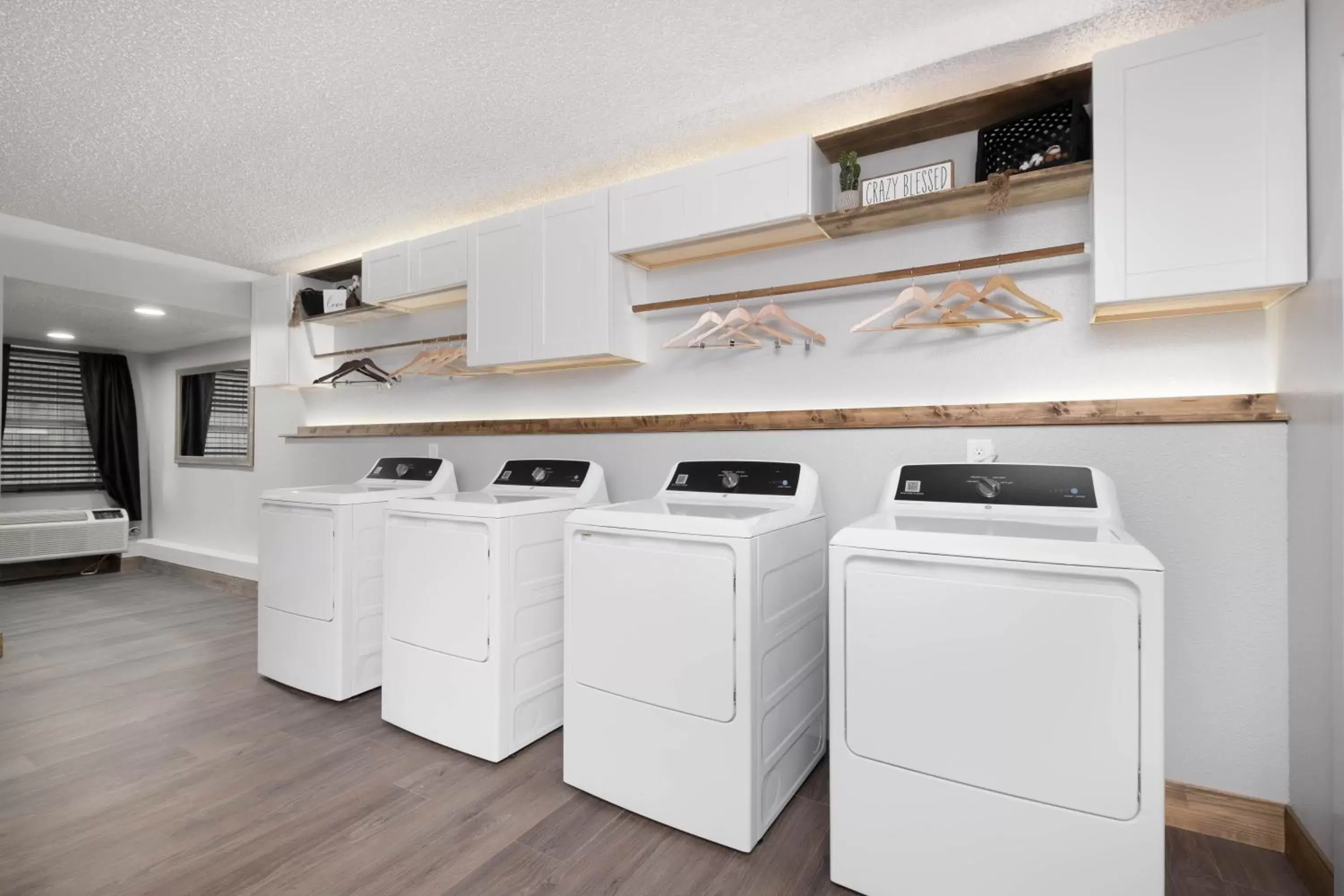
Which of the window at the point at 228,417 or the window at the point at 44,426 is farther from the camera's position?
the window at the point at 44,426

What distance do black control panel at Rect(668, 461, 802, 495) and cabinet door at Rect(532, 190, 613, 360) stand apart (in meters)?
0.70

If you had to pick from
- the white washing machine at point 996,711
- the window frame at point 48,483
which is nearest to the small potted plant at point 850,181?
the white washing machine at point 996,711

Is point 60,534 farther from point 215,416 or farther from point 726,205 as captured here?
point 726,205

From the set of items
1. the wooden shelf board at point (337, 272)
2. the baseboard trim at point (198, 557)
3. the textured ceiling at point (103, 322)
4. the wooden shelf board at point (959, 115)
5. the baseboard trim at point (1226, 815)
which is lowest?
the baseboard trim at point (1226, 815)

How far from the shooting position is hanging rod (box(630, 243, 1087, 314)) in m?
2.09

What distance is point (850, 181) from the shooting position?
93.5 inches

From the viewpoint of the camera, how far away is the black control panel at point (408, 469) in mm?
3482

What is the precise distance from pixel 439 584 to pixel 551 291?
4.57 ft

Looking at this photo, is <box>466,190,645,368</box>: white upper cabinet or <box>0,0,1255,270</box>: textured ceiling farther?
<box>466,190,645,368</box>: white upper cabinet

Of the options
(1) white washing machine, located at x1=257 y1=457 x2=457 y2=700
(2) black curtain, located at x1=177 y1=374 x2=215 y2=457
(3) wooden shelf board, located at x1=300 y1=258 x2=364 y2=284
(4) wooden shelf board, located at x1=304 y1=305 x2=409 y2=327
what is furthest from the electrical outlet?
(2) black curtain, located at x1=177 y1=374 x2=215 y2=457

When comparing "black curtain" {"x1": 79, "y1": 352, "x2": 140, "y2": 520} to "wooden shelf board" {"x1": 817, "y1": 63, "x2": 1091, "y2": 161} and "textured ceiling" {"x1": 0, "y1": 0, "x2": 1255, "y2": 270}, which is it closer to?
"textured ceiling" {"x1": 0, "y1": 0, "x2": 1255, "y2": 270}

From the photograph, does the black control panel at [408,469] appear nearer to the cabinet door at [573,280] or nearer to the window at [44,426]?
the cabinet door at [573,280]

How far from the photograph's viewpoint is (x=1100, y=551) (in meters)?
1.36

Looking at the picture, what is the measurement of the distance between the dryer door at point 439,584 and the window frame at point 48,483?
5402mm
